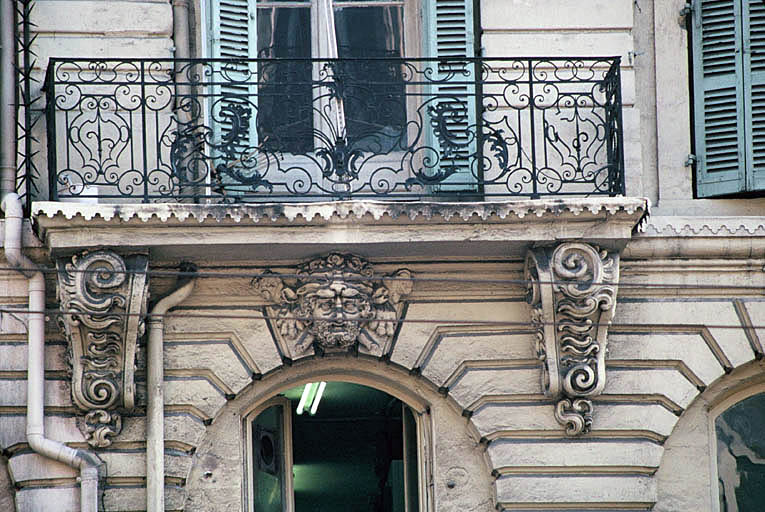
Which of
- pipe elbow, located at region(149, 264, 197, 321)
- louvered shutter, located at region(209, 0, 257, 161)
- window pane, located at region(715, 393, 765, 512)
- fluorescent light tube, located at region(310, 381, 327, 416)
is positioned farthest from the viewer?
fluorescent light tube, located at region(310, 381, 327, 416)

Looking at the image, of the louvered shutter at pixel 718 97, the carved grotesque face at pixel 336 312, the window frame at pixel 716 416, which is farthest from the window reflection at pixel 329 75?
the window frame at pixel 716 416

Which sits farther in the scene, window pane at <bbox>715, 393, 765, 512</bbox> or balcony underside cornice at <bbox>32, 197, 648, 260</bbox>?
window pane at <bbox>715, 393, 765, 512</bbox>

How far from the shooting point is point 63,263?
38.6 ft

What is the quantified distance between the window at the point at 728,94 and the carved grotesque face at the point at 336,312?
2.69 metres

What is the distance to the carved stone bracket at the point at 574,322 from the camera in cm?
1192

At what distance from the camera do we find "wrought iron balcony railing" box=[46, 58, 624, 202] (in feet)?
39.5

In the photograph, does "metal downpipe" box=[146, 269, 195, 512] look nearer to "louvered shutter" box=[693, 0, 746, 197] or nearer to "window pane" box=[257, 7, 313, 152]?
"window pane" box=[257, 7, 313, 152]

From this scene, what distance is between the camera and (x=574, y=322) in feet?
39.4

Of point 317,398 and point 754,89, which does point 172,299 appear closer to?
point 317,398

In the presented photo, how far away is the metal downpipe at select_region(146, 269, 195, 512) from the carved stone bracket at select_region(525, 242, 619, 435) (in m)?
2.46

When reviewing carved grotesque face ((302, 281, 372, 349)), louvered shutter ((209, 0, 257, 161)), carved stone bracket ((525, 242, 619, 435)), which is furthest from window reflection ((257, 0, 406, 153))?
carved stone bracket ((525, 242, 619, 435))

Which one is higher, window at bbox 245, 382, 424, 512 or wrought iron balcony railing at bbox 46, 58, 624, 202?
wrought iron balcony railing at bbox 46, 58, 624, 202

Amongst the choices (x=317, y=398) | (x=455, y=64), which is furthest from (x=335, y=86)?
(x=317, y=398)

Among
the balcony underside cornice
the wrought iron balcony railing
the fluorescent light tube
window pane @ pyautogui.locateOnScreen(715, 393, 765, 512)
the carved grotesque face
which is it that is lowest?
window pane @ pyautogui.locateOnScreen(715, 393, 765, 512)
